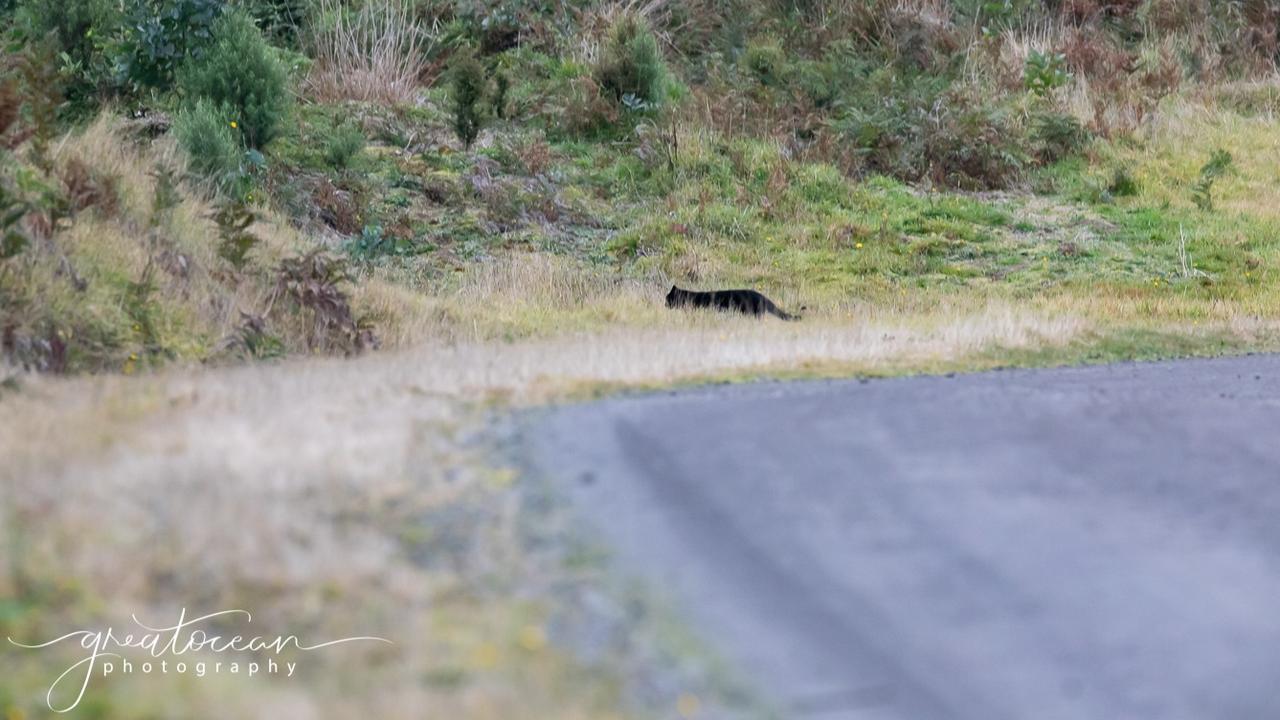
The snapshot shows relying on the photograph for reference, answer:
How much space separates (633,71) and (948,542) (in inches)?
521

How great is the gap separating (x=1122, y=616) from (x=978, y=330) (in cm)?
540

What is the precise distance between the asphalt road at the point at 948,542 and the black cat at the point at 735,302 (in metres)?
4.27

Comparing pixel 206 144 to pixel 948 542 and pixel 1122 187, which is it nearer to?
pixel 948 542

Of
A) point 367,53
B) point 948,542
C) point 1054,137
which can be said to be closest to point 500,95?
point 367,53

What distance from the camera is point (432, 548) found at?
15.9 ft

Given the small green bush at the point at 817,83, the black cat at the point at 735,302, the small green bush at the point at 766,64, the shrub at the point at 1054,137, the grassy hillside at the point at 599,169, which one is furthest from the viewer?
the small green bush at the point at 766,64

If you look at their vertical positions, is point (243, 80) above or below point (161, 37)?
below

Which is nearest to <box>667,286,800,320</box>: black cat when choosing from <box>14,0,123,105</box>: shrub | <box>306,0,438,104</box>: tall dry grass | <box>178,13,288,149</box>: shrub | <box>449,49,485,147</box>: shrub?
<box>178,13,288,149</box>: shrub

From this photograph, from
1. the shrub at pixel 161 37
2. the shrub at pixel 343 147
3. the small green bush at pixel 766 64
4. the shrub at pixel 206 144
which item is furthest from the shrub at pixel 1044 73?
the shrub at pixel 206 144

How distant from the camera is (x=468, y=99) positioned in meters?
16.7

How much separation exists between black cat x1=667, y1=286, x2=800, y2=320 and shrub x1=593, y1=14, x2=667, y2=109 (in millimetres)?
6208

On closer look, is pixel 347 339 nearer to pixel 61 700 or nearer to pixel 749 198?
pixel 61 700

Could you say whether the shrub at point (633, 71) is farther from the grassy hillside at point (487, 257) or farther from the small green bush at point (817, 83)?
the small green bush at point (817, 83)

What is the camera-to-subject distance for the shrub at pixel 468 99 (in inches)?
654
